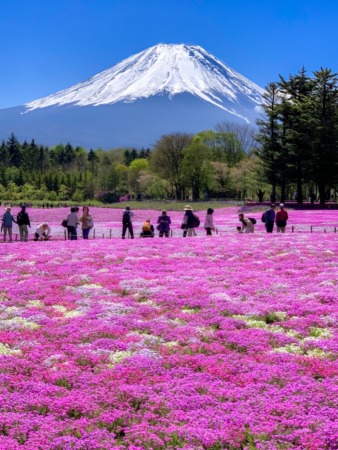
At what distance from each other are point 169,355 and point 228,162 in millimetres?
112876

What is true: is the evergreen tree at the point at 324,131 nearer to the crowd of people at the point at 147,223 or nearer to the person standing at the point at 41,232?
the crowd of people at the point at 147,223

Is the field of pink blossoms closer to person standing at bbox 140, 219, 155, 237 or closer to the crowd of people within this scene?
the crowd of people

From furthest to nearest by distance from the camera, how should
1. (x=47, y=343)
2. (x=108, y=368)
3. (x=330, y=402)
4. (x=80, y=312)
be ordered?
(x=80, y=312) < (x=47, y=343) < (x=108, y=368) < (x=330, y=402)

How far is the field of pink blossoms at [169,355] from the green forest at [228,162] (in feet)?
181

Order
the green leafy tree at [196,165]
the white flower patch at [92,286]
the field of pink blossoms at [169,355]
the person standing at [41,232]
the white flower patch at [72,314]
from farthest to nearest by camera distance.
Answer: the green leafy tree at [196,165] → the person standing at [41,232] → the white flower patch at [92,286] → the white flower patch at [72,314] → the field of pink blossoms at [169,355]

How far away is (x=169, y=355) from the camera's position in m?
11.0

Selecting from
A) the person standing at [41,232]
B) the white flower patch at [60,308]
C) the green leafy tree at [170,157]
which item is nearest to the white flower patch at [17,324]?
the white flower patch at [60,308]

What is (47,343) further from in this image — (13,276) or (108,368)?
(13,276)

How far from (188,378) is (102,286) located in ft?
27.6

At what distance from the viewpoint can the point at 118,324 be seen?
518 inches

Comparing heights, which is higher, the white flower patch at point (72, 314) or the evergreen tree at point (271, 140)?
the evergreen tree at point (271, 140)

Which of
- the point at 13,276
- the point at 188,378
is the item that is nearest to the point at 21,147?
the point at 13,276

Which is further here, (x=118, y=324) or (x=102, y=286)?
(x=102, y=286)

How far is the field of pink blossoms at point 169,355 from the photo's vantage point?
306 inches
